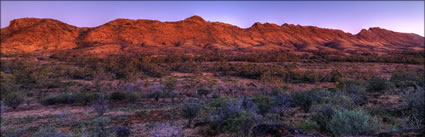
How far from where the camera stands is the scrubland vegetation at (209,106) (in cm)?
733

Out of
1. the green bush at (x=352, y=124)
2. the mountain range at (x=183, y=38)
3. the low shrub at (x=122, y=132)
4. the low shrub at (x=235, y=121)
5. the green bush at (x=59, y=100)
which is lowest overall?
the green bush at (x=59, y=100)

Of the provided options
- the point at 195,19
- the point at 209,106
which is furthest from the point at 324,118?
the point at 195,19

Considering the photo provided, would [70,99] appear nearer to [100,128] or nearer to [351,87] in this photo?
[100,128]

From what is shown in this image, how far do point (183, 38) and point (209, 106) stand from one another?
83.5 meters

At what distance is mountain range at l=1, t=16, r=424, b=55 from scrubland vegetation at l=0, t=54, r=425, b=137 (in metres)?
36.3

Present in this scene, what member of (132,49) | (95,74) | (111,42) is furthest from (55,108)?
(111,42)

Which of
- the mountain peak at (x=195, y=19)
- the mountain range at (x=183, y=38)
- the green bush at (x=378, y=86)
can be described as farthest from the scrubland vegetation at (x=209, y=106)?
the mountain peak at (x=195, y=19)

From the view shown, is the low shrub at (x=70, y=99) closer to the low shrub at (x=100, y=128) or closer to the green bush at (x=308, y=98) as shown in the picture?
the low shrub at (x=100, y=128)

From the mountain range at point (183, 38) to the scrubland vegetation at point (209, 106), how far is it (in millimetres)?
36298

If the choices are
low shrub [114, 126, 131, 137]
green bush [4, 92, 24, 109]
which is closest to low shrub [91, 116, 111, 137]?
low shrub [114, 126, 131, 137]

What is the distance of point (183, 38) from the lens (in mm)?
96938

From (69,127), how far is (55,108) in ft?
26.8

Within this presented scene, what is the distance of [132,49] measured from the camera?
73500 mm

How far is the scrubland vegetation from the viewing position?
7332mm
